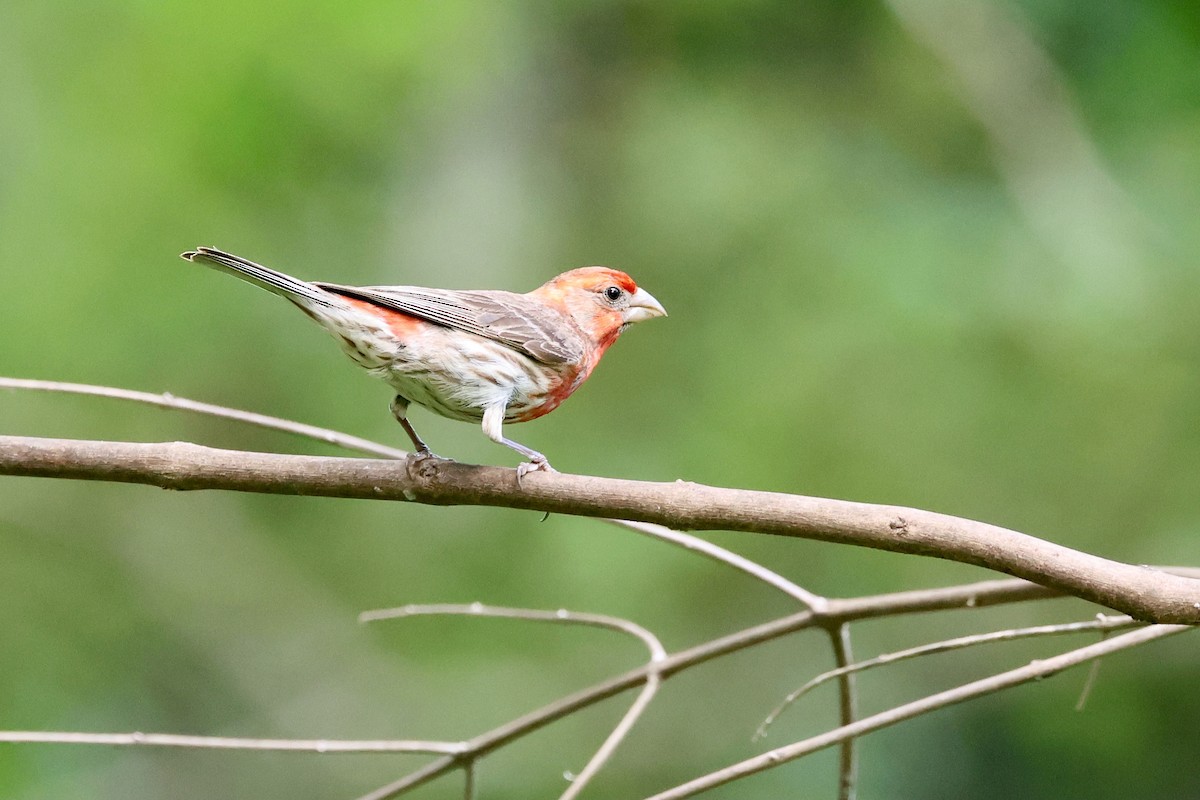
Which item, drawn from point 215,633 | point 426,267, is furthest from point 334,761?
point 426,267

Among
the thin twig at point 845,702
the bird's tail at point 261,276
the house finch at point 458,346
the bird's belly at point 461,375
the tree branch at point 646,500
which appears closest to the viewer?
the tree branch at point 646,500

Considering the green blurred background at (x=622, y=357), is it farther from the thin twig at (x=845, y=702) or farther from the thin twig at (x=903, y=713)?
the thin twig at (x=903, y=713)

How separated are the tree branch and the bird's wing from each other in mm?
1143

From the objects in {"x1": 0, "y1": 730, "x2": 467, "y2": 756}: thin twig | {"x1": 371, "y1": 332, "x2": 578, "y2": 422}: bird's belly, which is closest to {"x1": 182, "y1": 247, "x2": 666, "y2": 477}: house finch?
{"x1": 371, "y1": 332, "x2": 578, "y2": 422}: bird's belly

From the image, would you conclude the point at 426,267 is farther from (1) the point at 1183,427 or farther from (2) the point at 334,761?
(1) the point at 1183,427

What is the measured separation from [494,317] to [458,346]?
0.32 metres

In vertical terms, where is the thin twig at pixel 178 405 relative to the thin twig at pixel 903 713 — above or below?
above

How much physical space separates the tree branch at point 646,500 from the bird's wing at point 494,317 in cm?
114

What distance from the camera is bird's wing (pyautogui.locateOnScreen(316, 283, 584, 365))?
4.71 metres

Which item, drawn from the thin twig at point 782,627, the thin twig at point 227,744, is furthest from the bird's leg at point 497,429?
→ the thin twig at point 227,744

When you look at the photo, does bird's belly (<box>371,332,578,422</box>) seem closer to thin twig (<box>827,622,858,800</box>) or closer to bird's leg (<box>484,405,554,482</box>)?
bird's leg (<box>484,405,554,482</box>)

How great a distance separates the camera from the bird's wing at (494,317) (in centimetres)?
471

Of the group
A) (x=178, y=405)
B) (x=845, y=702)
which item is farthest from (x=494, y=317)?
(x=845, y=702)

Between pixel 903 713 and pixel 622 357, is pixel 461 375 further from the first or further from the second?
pixel 622 357
